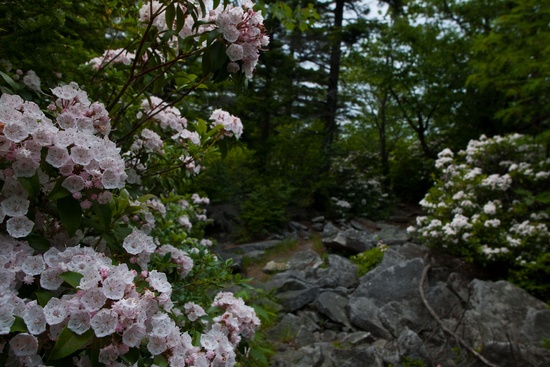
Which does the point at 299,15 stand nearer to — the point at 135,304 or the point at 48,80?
the point at 48,80

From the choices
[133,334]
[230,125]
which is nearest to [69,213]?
[133,334]

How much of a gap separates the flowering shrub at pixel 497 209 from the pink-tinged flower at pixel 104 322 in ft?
17.1

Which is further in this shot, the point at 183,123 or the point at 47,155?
the point at 183,123

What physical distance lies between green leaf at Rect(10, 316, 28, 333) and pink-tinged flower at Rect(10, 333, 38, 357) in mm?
14

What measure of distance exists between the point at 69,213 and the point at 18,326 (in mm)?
323

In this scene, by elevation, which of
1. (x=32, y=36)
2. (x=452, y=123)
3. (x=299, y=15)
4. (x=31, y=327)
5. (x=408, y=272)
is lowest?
(x=408, y=272)

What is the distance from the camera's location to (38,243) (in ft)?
4.34

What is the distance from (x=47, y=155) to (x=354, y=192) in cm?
1113

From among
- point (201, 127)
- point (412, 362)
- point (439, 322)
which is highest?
point (201, 127)

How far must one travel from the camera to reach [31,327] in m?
1.06

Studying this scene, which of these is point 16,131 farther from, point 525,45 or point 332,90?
point 332,90

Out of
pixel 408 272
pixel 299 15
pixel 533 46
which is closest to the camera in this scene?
pixel 299 15

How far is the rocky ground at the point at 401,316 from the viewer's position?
3.60 metres

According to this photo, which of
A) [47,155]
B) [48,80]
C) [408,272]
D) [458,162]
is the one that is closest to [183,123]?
[48,80]
